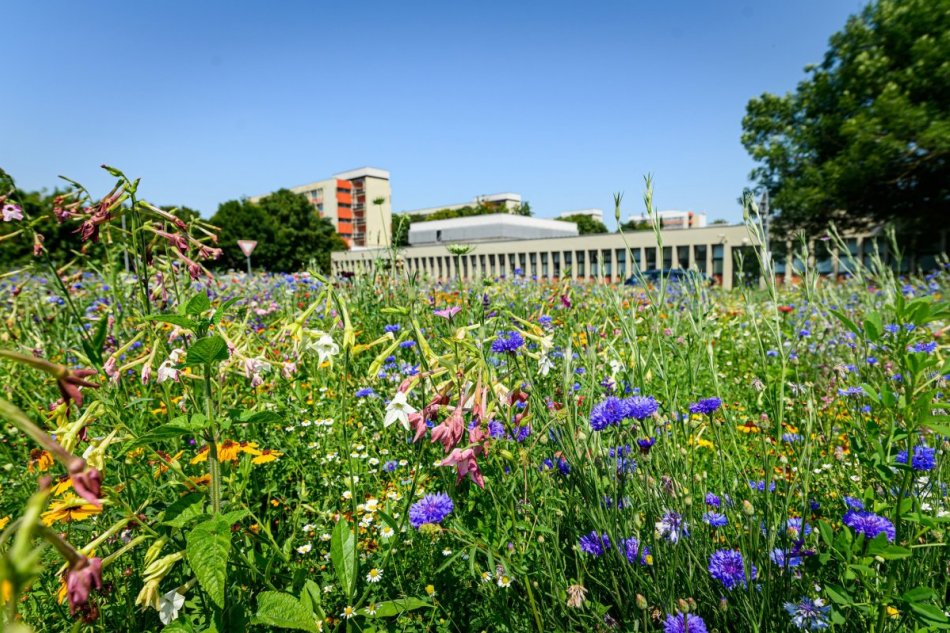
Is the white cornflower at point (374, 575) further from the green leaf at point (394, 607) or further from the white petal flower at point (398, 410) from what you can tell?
the white petal flower at point (398, 410)

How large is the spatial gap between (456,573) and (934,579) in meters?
1.34

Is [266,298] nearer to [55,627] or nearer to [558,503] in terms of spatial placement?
[55,627]

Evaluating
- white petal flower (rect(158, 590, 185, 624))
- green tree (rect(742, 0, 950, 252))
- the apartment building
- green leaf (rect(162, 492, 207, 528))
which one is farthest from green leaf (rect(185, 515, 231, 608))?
the apartment building

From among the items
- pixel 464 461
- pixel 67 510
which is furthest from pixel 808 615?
pixel 67 510

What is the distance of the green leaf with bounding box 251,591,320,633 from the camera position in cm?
110

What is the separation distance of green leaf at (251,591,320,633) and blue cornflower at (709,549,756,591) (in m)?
0.89

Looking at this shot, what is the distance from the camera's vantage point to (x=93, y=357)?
1.23 meters

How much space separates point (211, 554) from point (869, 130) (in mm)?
20478

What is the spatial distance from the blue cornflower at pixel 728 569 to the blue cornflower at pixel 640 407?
374mm

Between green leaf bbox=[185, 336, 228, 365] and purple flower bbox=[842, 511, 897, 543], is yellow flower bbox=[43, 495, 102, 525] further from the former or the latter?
purple flower bbox=[842, 511, 897, 543]

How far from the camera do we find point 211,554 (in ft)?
3.40

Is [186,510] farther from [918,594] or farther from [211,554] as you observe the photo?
Result: [918,594]

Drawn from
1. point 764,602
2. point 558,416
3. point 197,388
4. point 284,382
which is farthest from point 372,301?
point 764,602

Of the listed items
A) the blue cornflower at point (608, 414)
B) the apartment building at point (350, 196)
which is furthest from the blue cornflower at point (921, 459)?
the apartment building at point (350, 196)
